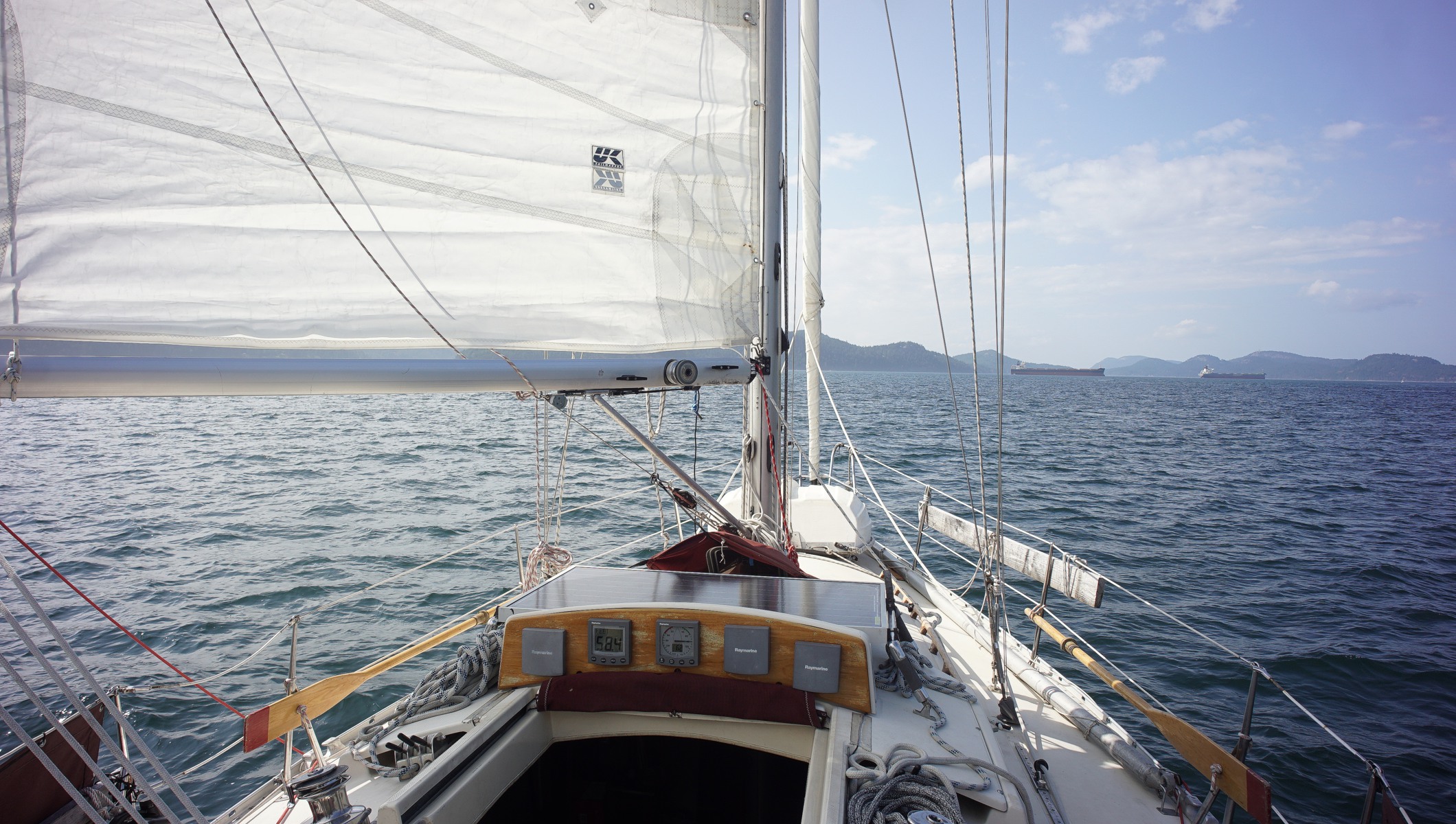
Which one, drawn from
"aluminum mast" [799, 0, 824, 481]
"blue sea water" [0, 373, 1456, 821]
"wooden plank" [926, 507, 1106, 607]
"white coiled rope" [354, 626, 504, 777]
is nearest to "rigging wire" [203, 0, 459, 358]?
"white coiled rope" [354, 626, 504, 777]

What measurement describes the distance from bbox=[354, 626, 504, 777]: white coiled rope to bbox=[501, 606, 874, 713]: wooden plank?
0.28ft

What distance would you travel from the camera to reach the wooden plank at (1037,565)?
4.91 metres

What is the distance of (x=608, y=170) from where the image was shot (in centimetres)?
389

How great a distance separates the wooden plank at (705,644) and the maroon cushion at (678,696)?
0.17ft

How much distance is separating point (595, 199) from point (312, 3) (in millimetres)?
1465

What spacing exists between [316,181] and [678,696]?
8.12 feet

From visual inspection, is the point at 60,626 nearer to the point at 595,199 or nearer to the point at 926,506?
the point at 595,199

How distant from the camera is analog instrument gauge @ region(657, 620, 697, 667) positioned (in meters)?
3.00

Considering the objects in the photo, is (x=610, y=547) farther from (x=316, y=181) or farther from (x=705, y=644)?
(x=316, y=181)

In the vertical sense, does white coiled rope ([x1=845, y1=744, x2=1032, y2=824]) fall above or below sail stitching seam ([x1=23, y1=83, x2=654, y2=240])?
below

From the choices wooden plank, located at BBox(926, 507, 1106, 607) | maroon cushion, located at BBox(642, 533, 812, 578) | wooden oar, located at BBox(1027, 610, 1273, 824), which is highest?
maroon cushion, located at BBox(642, 533, 812, 578)

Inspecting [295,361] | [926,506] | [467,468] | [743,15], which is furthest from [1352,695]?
[467,468]

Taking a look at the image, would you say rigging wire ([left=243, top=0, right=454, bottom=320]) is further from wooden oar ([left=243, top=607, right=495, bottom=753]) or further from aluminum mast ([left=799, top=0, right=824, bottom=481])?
aluminum mast ([left=799, top=0, right=824, bottom=481])

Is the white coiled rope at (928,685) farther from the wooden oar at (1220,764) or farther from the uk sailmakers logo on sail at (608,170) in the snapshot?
the uk sailmakers logo on sail at (608,170)
